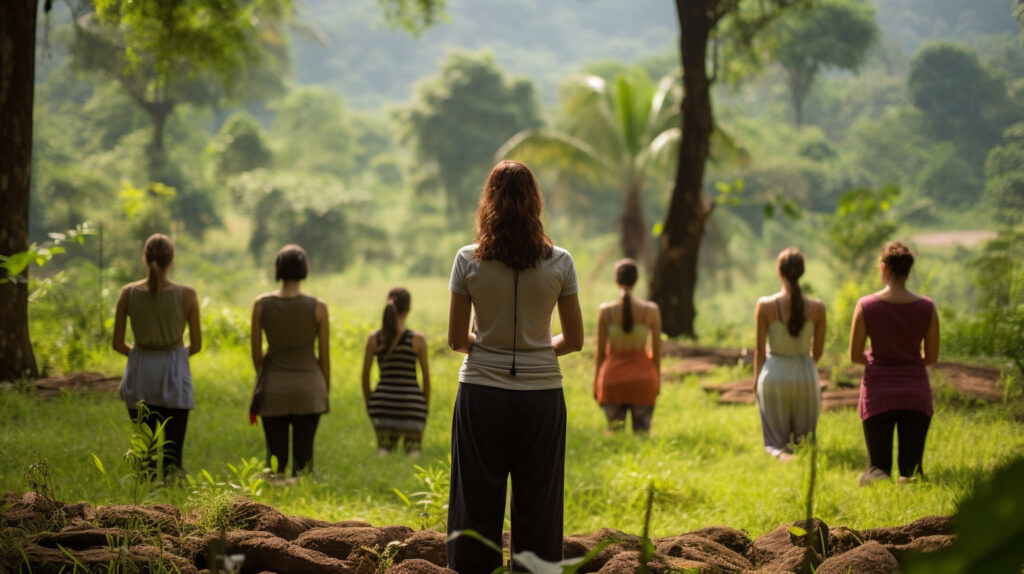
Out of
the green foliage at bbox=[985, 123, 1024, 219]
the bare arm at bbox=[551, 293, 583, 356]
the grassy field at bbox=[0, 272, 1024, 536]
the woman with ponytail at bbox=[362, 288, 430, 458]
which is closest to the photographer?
the bare arm at bbox=[551, 293, 583, 356]

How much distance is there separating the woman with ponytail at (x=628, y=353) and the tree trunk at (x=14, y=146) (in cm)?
552

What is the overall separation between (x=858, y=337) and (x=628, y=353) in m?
2.15

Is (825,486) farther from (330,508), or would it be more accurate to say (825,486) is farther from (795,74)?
(795,74)

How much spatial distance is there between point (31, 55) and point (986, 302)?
43.0ft

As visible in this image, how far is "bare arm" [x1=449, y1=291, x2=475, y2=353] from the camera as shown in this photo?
11.2 ft

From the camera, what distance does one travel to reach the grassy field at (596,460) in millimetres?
5164

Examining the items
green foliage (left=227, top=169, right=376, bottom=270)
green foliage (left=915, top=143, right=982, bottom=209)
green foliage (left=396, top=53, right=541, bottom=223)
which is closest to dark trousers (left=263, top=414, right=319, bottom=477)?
green foliage (left=915, top=143, right=982, bottom=209)

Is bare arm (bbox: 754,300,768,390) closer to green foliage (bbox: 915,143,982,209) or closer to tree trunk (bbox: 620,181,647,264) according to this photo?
tree trunk (bbox: 620,181,647,264)

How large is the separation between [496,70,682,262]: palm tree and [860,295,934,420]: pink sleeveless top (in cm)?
1608

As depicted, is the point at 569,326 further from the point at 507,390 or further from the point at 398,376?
the point at 398,376

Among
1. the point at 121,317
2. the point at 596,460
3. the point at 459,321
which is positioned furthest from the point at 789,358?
the point at 121,317

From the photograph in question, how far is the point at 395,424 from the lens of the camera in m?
7.00

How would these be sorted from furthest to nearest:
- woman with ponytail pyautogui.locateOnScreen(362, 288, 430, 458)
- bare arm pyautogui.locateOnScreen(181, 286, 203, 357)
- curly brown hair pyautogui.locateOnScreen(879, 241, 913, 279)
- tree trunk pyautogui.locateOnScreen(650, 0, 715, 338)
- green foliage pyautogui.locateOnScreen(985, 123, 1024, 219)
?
green foliage pyautogui.locateOnScreen(985, 123, 1024, 219) < tree trunk pyautogui.locateOnScreen(650, 0, 715, 338) < woman with ponytail pyautogui.locateOnScreen(362, 288, 430, 458) < bare arm pyautogui.locateOnScreen(181, 286, 203, 357) < curly brown hair pyautogui.locateOnScreen(879, 241, 913, 279)

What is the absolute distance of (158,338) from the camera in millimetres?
5715
